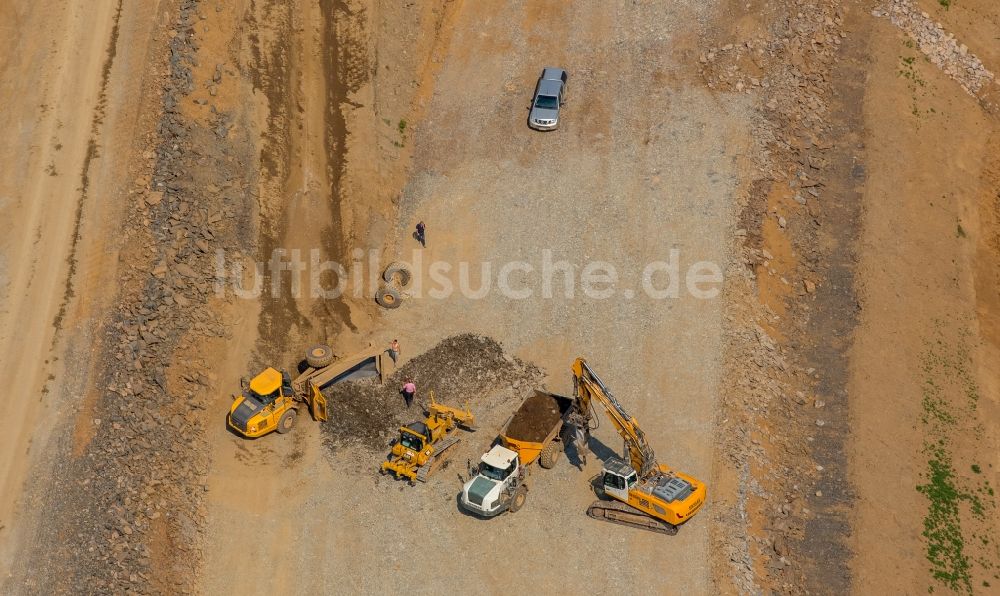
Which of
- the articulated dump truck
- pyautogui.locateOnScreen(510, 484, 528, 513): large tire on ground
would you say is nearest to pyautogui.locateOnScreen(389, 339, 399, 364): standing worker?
the articulated dump truck

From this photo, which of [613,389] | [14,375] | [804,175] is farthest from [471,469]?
[804,175]

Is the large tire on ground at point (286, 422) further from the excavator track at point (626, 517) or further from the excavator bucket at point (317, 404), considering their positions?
the excavator track at point (626, 517)

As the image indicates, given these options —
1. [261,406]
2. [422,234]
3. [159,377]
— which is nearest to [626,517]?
[261,406]

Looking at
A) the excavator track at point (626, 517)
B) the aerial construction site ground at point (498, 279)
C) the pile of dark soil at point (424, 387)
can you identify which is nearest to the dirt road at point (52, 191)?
the aerial construction site ground at point (498, 279)

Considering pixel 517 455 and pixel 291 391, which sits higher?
pixel 517 455

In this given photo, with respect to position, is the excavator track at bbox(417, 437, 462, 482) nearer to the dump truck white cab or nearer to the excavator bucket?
the dump truck white cab

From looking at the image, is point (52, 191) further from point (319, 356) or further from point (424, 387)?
point (424, 387)

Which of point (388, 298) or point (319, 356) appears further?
point (388, 298)
